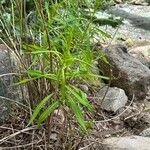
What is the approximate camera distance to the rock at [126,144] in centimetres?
244

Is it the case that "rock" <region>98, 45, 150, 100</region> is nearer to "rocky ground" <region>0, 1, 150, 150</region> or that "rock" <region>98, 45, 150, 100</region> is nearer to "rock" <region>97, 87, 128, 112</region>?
"rocky ground" <region>0, 1, 150, 150</region>

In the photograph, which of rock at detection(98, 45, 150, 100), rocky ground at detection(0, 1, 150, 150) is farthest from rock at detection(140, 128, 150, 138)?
rock at detection(98, 45, 150, 100)

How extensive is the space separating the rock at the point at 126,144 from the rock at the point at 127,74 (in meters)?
1.03

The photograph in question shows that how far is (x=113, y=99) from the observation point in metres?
3.28

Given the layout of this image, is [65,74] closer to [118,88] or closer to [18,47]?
[18,47]

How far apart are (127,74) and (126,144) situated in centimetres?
125

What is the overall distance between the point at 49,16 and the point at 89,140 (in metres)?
0.73

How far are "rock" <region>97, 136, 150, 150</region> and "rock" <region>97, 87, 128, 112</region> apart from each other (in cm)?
63

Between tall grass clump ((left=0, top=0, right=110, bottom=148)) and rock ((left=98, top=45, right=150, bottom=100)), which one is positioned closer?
tall grass clump ((left=0, top=0, right=110, bottom=148))

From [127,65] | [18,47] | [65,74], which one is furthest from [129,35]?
[65,74]

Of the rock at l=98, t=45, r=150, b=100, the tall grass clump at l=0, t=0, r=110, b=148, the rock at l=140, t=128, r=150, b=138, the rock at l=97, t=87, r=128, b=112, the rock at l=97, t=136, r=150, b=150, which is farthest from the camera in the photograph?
the rock at l=98, t=45, r=150, b=100

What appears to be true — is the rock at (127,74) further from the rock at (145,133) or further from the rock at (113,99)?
the rock at (145,133)

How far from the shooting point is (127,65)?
377 centimetres

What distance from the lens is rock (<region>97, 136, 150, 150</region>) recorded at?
8.00ft
